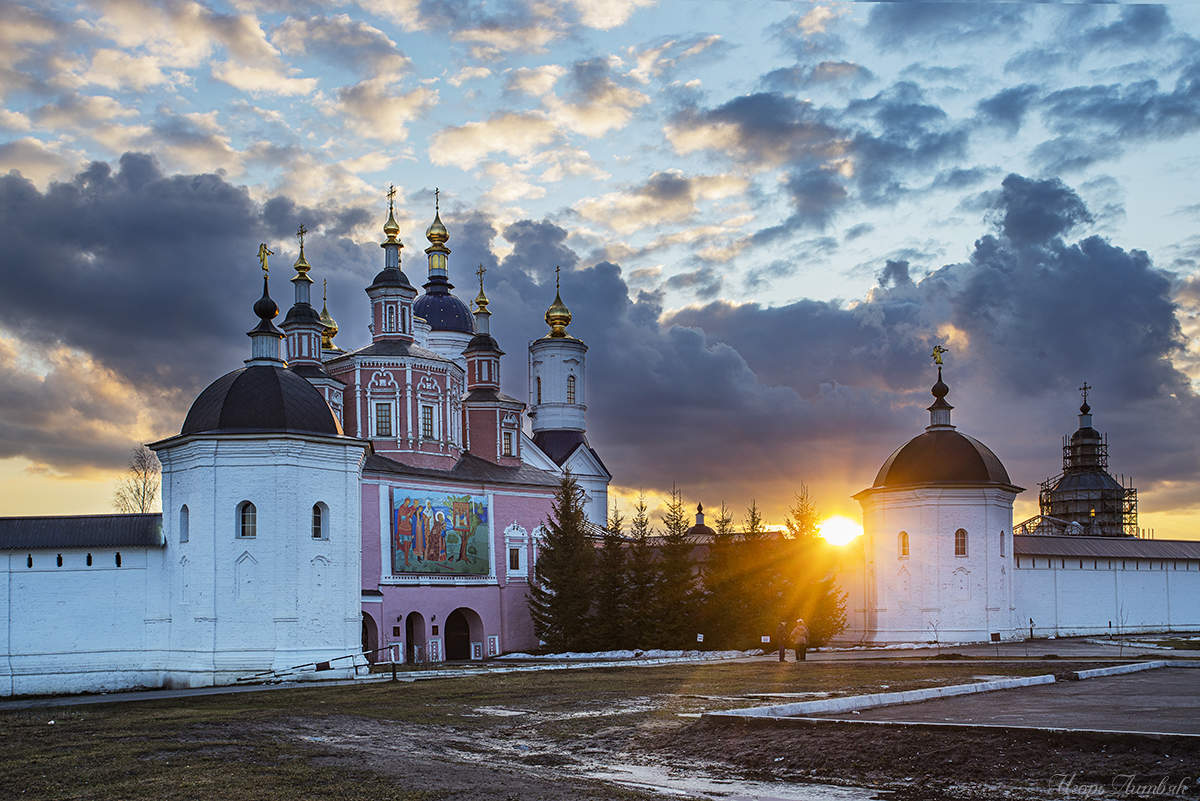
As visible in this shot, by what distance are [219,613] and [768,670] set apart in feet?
42.3

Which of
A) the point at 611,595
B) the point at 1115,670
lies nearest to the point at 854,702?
the point at 1115,670

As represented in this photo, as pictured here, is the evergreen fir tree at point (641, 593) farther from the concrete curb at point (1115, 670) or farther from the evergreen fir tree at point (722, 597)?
the concrete curb at point (1115, 670)

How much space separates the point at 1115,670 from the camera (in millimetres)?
21703

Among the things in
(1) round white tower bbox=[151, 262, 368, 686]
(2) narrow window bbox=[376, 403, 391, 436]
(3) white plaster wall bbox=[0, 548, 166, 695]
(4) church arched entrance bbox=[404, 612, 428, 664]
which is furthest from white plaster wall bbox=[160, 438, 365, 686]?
(2) narrow window bbox=[376, 403, 391, 436]

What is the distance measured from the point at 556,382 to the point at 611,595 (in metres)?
17.8

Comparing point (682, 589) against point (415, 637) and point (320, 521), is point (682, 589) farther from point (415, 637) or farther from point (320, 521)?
point (320, 521)

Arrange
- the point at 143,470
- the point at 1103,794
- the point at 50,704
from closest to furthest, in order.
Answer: the point at 1103,794 → the point at 50,704 → the point at 143,470

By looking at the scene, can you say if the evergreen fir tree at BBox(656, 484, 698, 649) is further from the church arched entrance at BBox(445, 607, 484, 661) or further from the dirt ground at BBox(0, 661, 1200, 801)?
the dirt ground at BBox(0, 661, 1200, 801)

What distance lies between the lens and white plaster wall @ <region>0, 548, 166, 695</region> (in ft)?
90.5

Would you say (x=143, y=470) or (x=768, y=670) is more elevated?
(x=143, y=470)

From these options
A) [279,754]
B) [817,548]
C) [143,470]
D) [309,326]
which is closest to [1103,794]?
[279,754]

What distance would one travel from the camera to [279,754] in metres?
13.8

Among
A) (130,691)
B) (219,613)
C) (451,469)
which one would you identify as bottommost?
(130,691)

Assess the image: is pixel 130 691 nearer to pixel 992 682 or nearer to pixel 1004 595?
pixel 992 682
